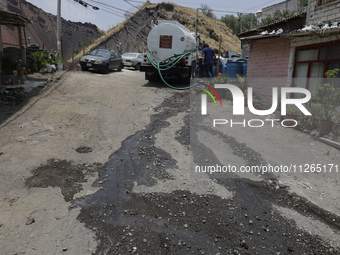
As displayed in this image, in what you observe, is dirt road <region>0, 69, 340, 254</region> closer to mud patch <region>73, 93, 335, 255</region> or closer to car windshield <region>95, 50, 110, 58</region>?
mud patch <region>73, 93, 335, 255</region>

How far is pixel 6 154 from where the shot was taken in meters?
5.11

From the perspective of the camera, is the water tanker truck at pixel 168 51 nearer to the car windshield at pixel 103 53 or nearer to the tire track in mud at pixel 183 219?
the car windshield at pixel 103 53

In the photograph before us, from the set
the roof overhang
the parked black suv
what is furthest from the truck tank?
the roof overhang

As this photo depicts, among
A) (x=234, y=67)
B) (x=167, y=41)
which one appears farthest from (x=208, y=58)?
(x=167, y=41)

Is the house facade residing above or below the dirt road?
above

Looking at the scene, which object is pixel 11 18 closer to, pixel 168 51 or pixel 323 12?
pixel 168 51

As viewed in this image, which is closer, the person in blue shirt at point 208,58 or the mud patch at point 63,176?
the mud patch at point 63,176

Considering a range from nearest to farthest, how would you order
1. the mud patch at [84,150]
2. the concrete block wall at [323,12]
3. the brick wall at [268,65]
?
the mud patch at [84,150] → the concrete block wall at [323,12] → the brick wall at [268,65]

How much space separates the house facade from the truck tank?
10.6ft

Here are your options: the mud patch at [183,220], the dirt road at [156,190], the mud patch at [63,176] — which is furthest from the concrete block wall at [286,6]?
the mud patch at [63,176]

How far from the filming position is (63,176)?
4438 mm

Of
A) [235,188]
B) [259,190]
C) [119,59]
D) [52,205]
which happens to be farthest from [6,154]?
[119,59]

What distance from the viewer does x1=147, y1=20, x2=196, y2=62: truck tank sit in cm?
1256

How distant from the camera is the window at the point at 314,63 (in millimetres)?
8109
